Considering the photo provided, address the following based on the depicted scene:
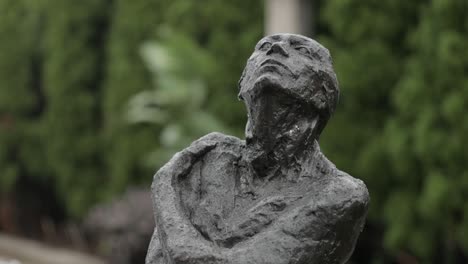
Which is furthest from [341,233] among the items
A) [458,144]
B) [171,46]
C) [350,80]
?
[171,46]

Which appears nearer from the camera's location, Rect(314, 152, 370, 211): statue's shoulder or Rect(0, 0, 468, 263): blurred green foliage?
Rect(314, 152, 370, 211): statue's shoulder

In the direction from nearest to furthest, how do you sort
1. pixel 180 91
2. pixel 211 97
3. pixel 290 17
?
1. pixel 290 17
2. pixel 180 91
3. pixel 211 97

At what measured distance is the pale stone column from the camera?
830 centimetres

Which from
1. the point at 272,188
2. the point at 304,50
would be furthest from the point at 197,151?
the point at 304,50

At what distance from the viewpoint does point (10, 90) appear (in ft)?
43.4

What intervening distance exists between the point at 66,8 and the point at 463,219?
741 cm

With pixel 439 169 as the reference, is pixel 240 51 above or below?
above

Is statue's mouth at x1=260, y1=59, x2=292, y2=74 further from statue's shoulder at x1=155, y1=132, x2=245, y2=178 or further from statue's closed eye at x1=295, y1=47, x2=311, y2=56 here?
statue's shoulder at x1=155, y1=132, x2=245, y2=178

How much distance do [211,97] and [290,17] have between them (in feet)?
5.42

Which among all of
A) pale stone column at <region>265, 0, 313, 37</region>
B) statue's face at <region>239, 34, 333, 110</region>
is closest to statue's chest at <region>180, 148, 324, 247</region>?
statue's face at <region>239, 34, 333, 110</region>

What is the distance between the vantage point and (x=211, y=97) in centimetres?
957

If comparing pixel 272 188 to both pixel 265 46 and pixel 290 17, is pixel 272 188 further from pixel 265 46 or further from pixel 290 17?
pixel 290 17

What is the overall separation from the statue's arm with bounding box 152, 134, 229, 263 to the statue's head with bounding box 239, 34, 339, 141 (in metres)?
0.30

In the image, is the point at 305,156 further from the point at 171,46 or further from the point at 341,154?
the point at 171,46
